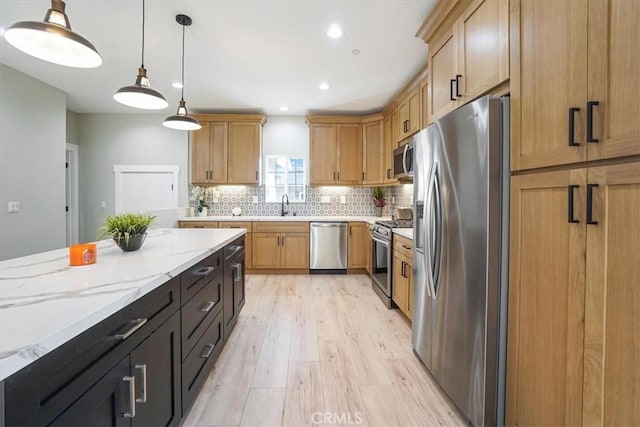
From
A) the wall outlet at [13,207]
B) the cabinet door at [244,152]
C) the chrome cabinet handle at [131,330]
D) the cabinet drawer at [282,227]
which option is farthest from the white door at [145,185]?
the chrome cabinet handle at [131,330]

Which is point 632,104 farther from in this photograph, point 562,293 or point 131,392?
point 131,392

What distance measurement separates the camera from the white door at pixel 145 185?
5.11 metres

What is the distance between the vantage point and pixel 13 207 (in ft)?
11.5

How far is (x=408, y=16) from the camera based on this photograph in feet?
7.67

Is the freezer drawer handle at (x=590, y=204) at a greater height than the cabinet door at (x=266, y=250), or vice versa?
the freezer drawer handle at (x=590, y=204)

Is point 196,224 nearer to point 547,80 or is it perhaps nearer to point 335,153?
point 335,153

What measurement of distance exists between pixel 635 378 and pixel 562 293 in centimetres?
29

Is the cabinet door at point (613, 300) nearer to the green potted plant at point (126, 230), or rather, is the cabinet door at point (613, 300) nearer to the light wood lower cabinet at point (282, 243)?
the green potted plant at point (126, 230)

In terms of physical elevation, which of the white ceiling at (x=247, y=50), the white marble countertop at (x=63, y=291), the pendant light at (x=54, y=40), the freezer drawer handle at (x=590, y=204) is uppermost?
the white ceiling at (x=247, y=50)

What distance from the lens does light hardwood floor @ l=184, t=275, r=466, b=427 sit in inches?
62.5

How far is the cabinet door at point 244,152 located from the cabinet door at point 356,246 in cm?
187

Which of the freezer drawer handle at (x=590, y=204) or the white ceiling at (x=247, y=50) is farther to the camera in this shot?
the white ceiling at (x=247, y=50)

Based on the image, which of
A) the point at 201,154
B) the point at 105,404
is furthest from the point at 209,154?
the point at 105,404

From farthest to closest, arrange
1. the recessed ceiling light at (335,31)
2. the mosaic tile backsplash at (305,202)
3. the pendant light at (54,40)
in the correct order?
the mosaic tile backsplash at (305,202) → the recessed ceiling light at (335,31) → the pendant light at (54,40)
